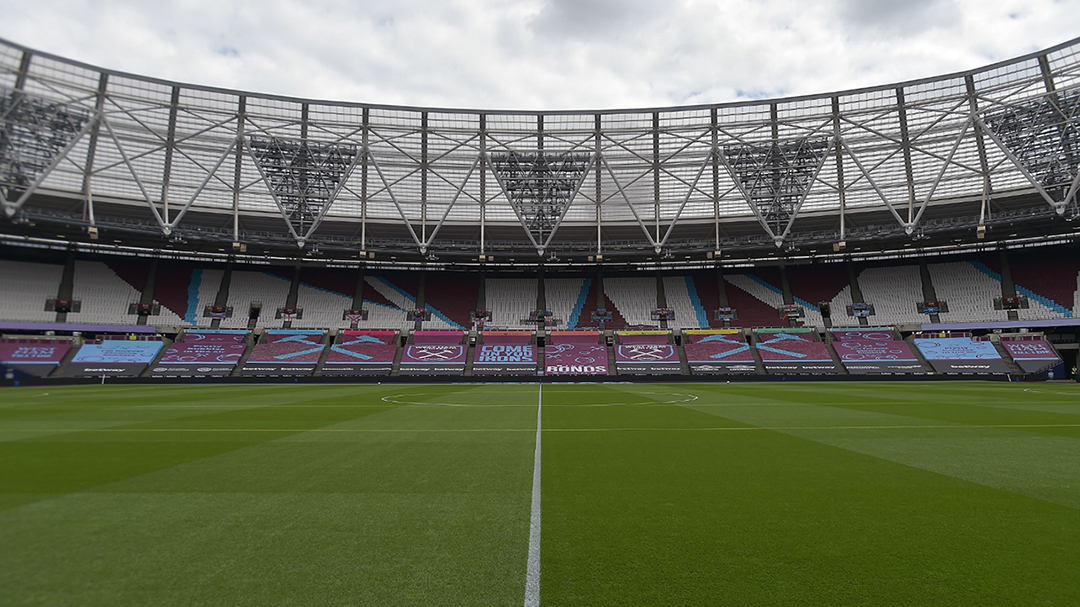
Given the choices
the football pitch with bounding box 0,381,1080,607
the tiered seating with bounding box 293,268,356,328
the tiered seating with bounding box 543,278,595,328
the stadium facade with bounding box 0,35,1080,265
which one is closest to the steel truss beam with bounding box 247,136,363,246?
the stadium facade with bounding box 0,35,1080,265

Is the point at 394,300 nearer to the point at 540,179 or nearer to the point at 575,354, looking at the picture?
the point at 575,354

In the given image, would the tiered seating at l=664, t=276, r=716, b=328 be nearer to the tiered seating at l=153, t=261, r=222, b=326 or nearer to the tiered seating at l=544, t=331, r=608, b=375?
the tiered seating at l=544, t=331, r=608, b=375

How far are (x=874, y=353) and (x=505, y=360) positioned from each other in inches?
1325

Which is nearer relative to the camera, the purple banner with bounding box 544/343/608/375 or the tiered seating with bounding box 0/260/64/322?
the tiered seating with bounding box 0/260/64/322

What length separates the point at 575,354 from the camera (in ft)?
156

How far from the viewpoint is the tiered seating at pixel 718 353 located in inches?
1741

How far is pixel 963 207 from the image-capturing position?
45.3m

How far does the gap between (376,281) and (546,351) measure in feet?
72.8

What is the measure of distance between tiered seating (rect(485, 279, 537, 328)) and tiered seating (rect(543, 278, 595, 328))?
6.08ft

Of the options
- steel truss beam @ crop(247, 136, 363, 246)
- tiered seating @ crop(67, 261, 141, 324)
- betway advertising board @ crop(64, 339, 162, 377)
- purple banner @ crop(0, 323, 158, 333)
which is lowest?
betway advertising board @ crop(64, 339, 162, 377)

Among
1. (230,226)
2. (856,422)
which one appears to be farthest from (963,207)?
(230,226)

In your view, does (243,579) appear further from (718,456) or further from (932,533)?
(718,456)

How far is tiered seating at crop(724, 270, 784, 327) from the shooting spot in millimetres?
51656

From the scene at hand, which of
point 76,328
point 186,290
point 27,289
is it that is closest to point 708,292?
point 186,290
